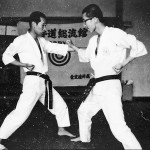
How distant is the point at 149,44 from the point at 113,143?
14.6ft

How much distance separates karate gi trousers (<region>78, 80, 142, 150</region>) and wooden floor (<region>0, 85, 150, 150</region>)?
330 millimetres

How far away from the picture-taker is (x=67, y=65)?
812 centimetres

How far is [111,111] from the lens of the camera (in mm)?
3604

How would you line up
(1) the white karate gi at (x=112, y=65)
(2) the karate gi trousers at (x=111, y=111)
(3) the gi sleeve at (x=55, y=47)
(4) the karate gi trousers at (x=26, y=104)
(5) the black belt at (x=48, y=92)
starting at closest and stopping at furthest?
1. (2) the karate gi trousers at (x=111, y=111)
2. (1) the white karate gi at (x=112, y=65)
3. (4) the karate gi trousers at (x=26, y=104)
4. (5) the black belt at (x=48, y=92)
5. (3) the gi sleeve at (x=55, y=47)

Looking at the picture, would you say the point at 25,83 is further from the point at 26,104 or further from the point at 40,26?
the point at 40,26

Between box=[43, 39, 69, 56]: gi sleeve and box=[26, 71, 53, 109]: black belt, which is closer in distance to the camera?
box=[26, 71, 53, 109]: black belt

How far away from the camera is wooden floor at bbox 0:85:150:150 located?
4.31 meters

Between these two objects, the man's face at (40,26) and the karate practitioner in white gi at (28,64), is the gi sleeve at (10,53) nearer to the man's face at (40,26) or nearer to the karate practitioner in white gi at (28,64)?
the karate practitioner in white gi at (28,64)

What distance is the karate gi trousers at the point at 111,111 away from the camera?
11.3 feet

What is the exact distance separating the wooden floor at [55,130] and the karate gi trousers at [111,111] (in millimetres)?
330

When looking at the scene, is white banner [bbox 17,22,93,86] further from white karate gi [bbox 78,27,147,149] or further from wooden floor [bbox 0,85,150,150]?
white karate gi [bbox 78,27,147,149]

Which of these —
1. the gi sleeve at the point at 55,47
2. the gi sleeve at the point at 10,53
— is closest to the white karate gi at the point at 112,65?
the gi sleeve at the point at 55,47

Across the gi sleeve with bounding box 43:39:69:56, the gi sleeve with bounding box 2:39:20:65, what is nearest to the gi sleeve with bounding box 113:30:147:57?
the gi sleeve with bounding box 43:39:69:56

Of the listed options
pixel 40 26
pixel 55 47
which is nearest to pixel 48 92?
pixel 55 47
